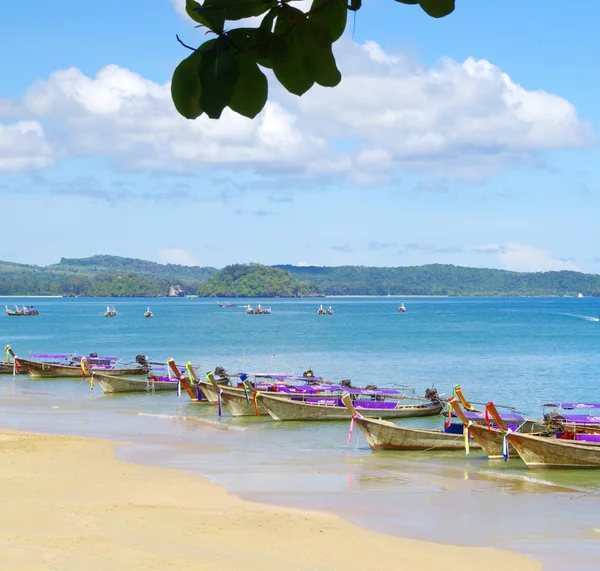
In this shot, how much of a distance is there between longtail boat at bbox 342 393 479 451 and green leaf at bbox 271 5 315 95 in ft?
82.7

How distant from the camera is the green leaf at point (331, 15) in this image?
6.43ft

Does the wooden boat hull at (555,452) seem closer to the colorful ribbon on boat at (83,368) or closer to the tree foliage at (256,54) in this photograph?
the tree foliage at (256,54)

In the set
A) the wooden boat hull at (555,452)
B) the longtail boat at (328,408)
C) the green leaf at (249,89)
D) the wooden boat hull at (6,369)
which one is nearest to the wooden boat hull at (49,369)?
the wooden boat hull at (6,369)

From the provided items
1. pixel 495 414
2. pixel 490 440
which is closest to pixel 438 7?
pixel 495 414

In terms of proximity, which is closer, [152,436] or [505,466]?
[505,466]

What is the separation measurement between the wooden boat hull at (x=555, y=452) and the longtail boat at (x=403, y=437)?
10.3 ft

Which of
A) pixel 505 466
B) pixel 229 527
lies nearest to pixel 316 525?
pixel 229 527

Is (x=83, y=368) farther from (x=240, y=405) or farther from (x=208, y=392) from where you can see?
(x=240, y=405)

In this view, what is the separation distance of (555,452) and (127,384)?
27430 millimetres

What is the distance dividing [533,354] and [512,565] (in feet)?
196

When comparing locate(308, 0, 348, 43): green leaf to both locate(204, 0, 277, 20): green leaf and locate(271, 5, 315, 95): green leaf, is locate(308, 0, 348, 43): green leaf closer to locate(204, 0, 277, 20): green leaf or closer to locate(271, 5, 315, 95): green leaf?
locate(271, 5, 315, 95): green leaf

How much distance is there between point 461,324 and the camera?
12875cm

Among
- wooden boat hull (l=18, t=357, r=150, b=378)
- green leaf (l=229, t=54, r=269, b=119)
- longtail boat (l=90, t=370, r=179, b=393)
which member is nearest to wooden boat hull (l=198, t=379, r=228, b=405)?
longtail boat (l=90, t=370, r=179, b=393)

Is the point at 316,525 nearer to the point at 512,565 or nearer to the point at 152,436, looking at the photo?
the point at 512,565
